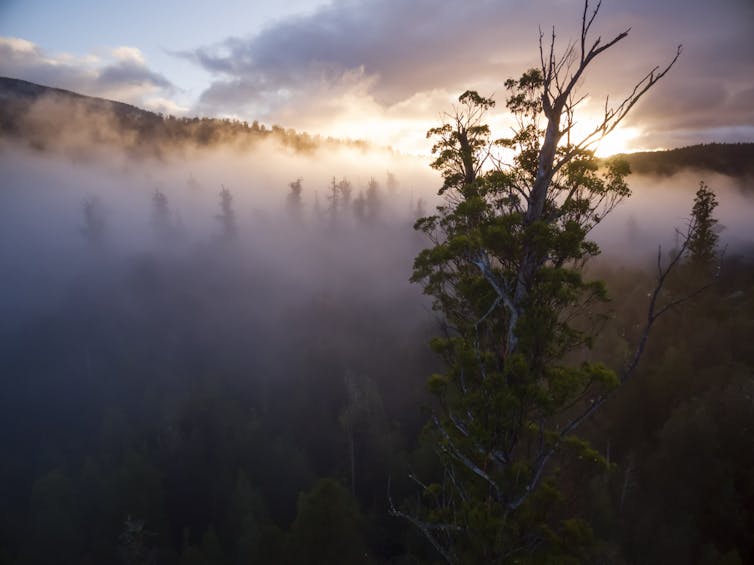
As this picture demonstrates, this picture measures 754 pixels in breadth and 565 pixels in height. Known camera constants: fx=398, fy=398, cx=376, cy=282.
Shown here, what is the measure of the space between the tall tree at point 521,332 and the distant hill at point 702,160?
6039 inches

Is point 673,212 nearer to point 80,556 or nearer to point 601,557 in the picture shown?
point 601,557

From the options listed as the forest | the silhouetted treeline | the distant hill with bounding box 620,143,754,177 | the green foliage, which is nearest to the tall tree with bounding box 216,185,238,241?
the forest

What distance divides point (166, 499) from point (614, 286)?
65.7 metres

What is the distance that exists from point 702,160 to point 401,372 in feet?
503

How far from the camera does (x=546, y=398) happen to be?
24.3 feet

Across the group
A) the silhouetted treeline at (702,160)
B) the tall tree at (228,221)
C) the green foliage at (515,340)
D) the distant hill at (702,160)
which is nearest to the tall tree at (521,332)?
the green foliage at (515,340)

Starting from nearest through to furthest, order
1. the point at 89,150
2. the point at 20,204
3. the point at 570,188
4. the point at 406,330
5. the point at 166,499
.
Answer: the point at 570,188 → the point at 166,499 → the point at 406,330 → the point at 20,204 → the point at 89,150

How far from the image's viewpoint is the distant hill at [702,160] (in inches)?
5468

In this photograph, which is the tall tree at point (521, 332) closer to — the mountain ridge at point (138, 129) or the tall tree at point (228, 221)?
the tall tree at point (228, 221)

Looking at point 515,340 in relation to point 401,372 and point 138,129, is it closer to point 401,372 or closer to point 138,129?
point 401,372

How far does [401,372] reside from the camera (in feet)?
207

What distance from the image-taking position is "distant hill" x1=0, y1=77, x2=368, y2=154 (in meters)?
166

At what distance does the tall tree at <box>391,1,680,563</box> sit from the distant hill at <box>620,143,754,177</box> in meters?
153

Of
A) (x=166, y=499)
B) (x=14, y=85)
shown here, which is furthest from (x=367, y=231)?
(x=14, y=85)
